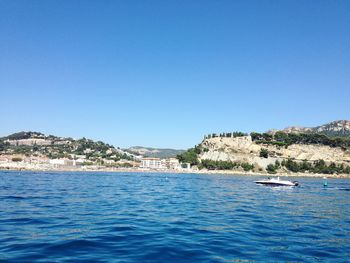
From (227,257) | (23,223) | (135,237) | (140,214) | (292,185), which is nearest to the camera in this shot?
(227,257)

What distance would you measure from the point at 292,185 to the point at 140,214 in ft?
181

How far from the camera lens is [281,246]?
559 inches

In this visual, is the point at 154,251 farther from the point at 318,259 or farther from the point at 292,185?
the point at 292,185

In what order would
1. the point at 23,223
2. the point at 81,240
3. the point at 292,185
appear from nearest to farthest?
the point at 81,240
the point at 23,223
the point at 292,185

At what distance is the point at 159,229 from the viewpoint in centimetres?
1720

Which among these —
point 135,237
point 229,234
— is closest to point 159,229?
point 135,237

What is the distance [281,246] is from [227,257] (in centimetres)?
327

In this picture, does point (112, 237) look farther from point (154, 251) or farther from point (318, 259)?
point (318, 259)

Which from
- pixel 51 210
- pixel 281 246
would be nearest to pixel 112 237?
pixel 281 246

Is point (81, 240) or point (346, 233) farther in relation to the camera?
point (346, 233)

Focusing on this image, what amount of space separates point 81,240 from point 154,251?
11.1 ft

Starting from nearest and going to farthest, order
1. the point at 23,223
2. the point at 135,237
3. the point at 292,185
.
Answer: the point at 135,237 < the point at 23,223 < the point at 292,185

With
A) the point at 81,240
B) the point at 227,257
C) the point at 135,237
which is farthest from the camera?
the point at 135,237

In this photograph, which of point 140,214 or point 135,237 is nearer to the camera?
point 135,237
